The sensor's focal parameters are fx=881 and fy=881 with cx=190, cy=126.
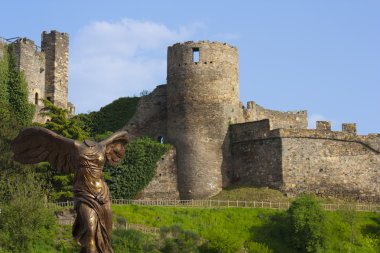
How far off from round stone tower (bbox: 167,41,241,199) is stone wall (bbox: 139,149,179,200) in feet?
1.15

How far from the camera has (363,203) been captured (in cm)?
5053

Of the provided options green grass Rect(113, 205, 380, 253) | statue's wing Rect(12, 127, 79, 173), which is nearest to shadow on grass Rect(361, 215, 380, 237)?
green grass Rect(113, 205, 380, 253)

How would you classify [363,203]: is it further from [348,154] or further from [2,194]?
[2,194]

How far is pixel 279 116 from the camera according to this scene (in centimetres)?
5928

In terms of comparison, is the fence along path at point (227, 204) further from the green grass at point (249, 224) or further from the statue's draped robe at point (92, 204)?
the statue's draped robe at point (92, 204)

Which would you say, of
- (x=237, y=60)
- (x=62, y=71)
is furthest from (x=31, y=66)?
(x=237, y=60)

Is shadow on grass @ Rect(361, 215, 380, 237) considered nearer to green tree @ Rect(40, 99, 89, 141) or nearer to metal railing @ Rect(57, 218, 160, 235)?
metal railing @ Rect(57, 218, 160, 235)

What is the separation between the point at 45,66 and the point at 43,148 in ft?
129

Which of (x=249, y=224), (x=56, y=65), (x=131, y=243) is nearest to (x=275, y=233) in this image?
(x=249, y=224)

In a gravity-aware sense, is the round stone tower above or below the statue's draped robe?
above

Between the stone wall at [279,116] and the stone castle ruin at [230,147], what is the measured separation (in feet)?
11.2

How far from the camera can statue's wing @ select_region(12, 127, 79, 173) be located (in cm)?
1695

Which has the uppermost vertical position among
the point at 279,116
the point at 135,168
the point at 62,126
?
the point at 279,116

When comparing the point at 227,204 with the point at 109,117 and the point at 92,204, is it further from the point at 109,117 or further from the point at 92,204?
the point at 92,204
